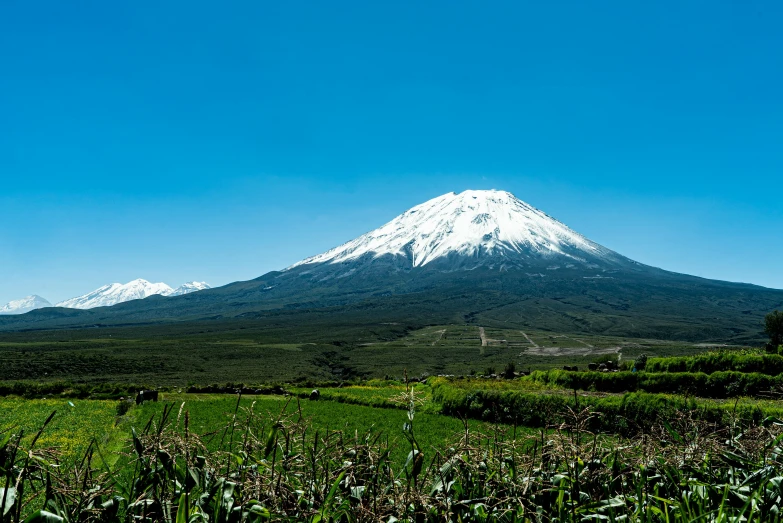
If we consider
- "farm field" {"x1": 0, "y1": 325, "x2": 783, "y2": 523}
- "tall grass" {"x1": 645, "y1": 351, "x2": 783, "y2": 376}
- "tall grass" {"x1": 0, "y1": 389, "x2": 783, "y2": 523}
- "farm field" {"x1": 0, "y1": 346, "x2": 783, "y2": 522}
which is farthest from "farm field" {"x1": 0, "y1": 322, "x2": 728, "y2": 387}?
"tall grass" {"x1": 0, "y1": 389, "x2": 783, "y2": 523}

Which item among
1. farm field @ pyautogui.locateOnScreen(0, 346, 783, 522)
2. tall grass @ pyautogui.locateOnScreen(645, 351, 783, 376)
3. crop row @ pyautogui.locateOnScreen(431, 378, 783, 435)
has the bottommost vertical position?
crop row @ pyautogui.locateOnScreen(431, 378, 783, 435)

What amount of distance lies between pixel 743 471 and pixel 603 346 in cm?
13351

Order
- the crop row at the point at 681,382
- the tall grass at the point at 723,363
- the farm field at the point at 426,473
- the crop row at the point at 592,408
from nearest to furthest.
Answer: the farm field at the point at 426,473 → the crop row at the point at 592,408 → the crop row at the point at 681,382 → the tall grass at the point at 723,363

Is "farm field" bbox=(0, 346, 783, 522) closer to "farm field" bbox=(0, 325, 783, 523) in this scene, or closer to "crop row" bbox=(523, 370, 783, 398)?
"farm field" bbox=(0, 325, 783, 523)

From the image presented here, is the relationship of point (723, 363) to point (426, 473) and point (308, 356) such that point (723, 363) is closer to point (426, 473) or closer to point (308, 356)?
point (426, 473)

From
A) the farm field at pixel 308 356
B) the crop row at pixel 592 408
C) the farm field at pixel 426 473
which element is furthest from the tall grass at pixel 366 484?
the farm field at pixel 308 356

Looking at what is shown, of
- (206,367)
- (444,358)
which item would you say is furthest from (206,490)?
(444,358)

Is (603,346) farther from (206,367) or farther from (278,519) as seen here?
(278,519)

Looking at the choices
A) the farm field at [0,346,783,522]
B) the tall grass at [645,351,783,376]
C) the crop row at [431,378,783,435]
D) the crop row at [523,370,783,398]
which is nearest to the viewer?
the farm field at [0,346,783,522]

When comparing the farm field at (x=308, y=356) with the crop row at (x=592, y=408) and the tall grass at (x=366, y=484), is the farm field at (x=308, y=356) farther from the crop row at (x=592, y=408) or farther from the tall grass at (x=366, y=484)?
the tall grass at (x=366, y=484)

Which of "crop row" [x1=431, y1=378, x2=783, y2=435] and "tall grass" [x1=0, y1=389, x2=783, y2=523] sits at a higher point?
"tall grass" [x1=0, y1=389, x2=783, y2=523]

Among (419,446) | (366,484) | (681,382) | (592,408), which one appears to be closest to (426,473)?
(366,484)

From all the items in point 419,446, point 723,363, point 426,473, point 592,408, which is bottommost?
point 592,408

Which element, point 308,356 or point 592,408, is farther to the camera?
point 308,356
